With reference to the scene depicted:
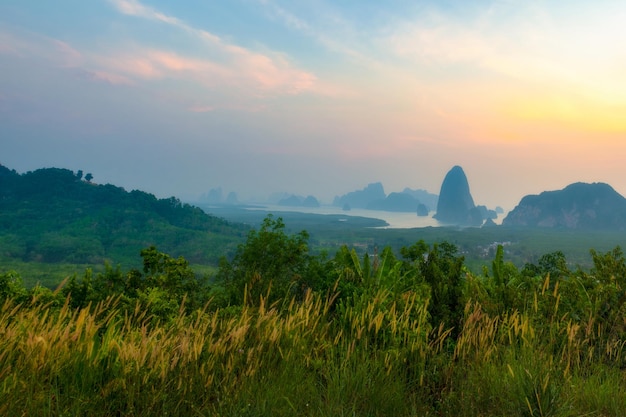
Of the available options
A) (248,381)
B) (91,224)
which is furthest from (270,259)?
(91,224)

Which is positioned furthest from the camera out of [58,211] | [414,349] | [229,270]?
[58,211]

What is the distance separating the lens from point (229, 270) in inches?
398

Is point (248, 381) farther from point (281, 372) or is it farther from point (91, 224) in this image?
point (91, 224)

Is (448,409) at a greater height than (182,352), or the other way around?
(182,352)

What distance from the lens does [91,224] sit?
153 meters

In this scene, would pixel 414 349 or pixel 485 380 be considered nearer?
pixel 485 380

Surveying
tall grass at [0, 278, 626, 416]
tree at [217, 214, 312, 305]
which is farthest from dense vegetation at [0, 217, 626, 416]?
tree at [217, 214, 312, 305]

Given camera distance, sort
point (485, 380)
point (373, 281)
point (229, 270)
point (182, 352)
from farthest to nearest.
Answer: point (229, 270) → point (373, 281) → point (485, 380) → point (182, 352)

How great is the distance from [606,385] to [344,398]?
103 inches

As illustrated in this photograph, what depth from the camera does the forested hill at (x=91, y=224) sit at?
130 metres

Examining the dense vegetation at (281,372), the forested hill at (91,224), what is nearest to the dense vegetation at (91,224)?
the forested hill at (91,224)

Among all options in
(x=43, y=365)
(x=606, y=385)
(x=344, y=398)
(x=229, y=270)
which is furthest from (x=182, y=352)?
(x=229, y=270)

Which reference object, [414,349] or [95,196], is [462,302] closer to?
[414,349]

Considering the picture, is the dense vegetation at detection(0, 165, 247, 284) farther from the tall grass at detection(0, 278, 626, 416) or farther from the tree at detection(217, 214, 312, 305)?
the tall grass at detection(0, 278, 626, 416)
